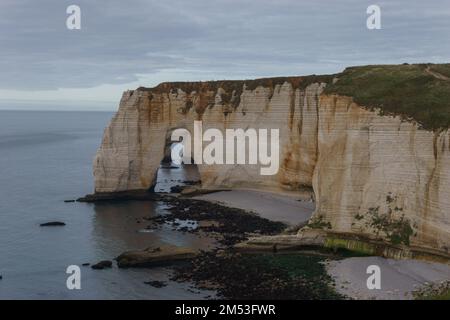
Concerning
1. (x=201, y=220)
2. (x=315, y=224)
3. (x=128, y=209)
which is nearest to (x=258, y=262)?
(x=315, y=224)

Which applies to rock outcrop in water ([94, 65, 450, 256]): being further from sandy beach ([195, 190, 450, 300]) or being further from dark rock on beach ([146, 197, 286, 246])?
dark rock on beach ([146, 197, 286, 246])

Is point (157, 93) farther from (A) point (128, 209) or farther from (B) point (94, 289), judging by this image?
(B) point (94, 289)

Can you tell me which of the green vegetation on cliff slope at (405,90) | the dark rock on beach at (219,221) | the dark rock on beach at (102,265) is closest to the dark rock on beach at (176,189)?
the dark rock on beach at (219,221)

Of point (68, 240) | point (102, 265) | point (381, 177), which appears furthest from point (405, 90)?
point (68, 240)

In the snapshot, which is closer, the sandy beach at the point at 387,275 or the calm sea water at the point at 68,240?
the sandy beach at the point at 387,275

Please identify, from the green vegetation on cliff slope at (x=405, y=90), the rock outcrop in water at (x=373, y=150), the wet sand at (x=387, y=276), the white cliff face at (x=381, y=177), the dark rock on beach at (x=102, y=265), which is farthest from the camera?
the dark rock on beach at (x=102, y=265)

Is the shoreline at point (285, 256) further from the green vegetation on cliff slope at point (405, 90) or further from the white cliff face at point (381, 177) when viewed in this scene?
the green vegetation on cliff slope at point (405, 90)

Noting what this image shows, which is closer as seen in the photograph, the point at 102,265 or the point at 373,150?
the point at 102,265

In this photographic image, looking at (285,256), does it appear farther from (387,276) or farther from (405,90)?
(405,90)

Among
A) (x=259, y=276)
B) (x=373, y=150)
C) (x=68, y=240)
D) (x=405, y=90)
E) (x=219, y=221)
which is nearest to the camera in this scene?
(x=259, y=276)
